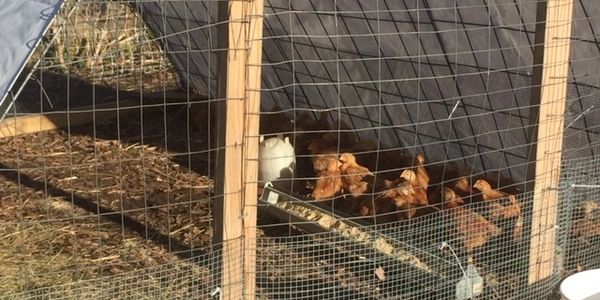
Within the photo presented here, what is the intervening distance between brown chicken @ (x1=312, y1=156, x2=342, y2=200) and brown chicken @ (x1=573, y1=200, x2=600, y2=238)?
1.49 meters

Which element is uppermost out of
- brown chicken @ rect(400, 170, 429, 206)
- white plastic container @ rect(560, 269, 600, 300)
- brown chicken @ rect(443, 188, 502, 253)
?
brown chicken @ rect(400, 170, 429, 206)

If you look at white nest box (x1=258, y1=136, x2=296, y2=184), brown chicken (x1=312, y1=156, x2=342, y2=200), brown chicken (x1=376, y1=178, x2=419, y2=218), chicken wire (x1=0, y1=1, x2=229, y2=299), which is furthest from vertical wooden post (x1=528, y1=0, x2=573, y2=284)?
white nest box (x1=258, y1=136, x2=296, y2=184)

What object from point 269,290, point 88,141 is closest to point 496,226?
point 269,290

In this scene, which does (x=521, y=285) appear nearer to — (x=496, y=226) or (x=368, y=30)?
(x=496, y=226)

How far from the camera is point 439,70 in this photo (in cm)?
614

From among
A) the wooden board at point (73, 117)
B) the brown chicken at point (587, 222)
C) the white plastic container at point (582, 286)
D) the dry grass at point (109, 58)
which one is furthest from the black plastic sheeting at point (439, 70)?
the dry grass at point (109, 58)

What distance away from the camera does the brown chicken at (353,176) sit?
5750mm

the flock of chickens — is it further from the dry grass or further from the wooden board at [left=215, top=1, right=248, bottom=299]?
the dry grass

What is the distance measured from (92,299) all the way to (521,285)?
2.24 metres

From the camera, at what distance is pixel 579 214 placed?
17.3 feet

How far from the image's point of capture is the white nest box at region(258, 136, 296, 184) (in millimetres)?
6242

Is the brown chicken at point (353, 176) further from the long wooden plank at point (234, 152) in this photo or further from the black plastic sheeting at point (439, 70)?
the long wooden plank at point (234, 152)

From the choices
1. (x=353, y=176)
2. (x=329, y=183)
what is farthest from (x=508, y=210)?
(x=329, y=183)

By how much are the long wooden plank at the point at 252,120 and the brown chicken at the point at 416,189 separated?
4.87 feet
